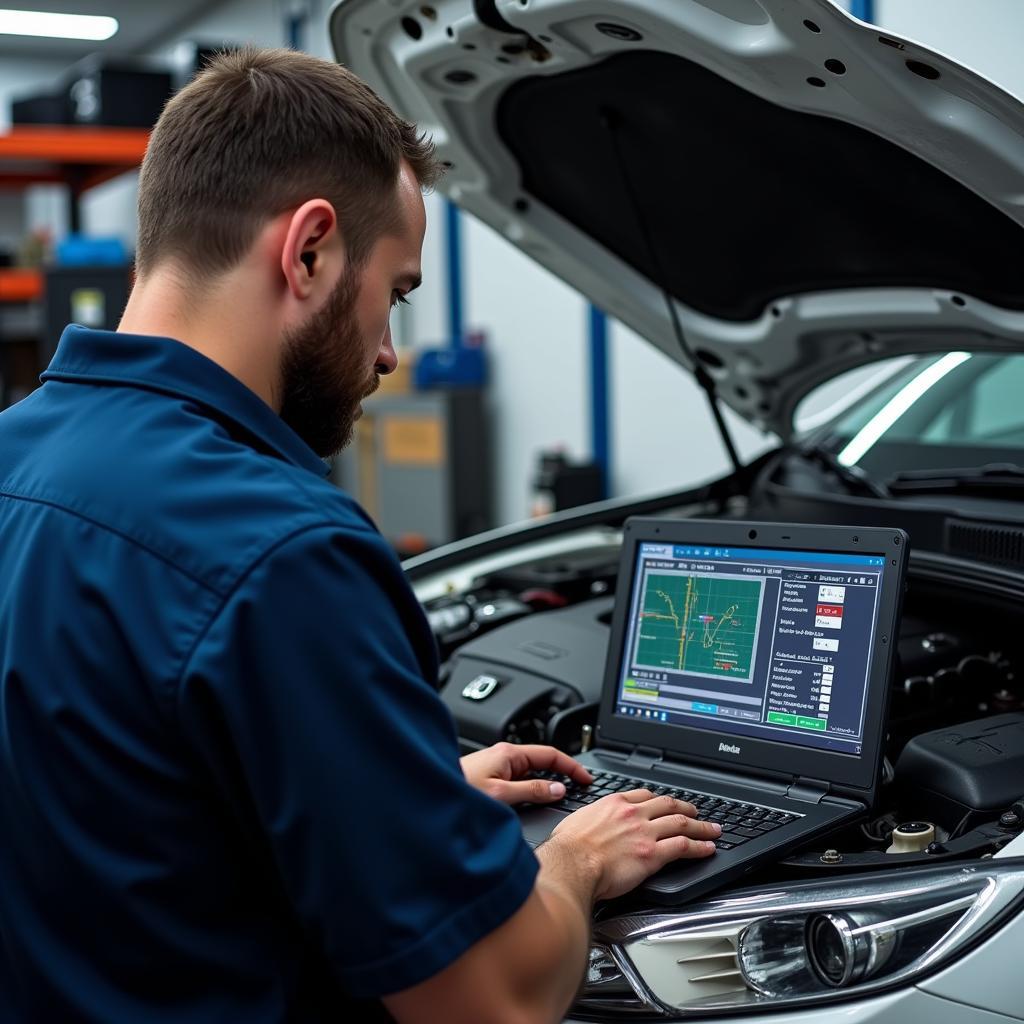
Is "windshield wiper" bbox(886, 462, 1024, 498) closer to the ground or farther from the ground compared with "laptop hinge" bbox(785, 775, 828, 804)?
farther from the ground

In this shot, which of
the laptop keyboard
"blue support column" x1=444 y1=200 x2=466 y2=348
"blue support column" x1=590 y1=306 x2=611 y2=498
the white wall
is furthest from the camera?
"blue support column" x1=444 y1=200 x2=466 y2=348

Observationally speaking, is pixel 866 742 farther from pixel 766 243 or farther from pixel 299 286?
pixel 766 243

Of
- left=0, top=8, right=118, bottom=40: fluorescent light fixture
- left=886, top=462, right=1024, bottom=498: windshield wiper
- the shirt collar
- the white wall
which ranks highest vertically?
the white wall

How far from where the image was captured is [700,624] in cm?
158

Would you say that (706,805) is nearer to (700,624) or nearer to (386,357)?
(700,624)

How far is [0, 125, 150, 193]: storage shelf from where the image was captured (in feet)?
22.3

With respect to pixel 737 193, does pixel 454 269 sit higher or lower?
lower

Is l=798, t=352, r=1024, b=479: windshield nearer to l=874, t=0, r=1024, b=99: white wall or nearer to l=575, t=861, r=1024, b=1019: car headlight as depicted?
l=575, t=861, r=1024, b=1019: car headlight

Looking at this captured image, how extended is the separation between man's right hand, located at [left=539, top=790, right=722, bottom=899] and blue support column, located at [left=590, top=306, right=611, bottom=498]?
4.71 metres

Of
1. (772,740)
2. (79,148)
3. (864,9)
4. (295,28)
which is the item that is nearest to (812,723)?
(772,740)

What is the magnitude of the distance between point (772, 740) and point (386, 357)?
640 mm

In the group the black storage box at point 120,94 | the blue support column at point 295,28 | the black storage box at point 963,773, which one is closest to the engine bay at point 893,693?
the black storage box at point 963,773

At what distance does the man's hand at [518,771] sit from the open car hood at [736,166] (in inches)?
32.9

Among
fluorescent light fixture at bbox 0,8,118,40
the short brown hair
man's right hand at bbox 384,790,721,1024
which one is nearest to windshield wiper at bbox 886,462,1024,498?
man's right hand at bbox 384,790,721,1024
